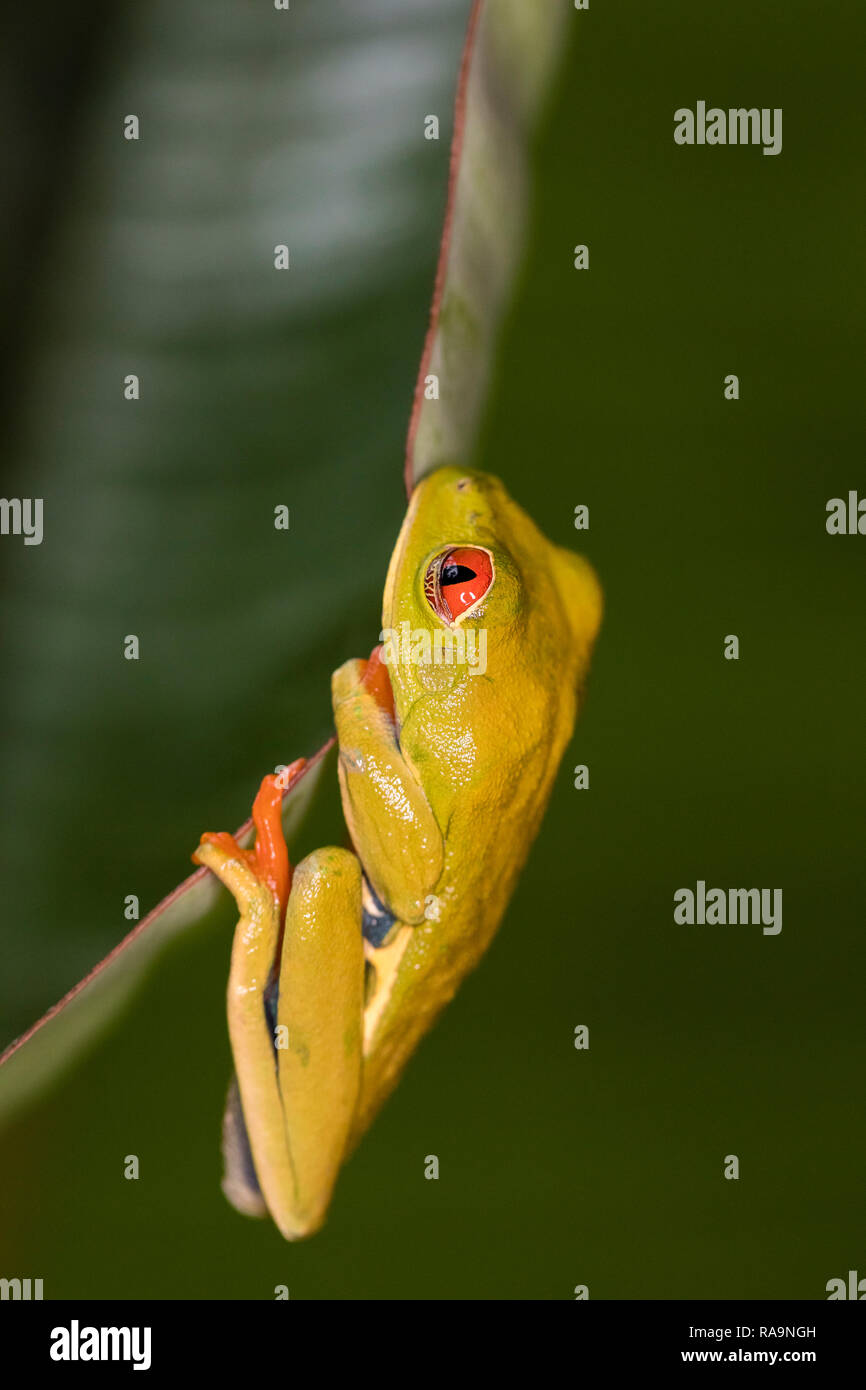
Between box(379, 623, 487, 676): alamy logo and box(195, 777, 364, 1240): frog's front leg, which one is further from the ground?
box(379, 623, 487, 676): alamy logo

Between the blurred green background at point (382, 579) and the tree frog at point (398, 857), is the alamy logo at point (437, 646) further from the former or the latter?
the blurred green background at point (382, 579)

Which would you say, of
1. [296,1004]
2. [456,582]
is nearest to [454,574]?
[456,582]

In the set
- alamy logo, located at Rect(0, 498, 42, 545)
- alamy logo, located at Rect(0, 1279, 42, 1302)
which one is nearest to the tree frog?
alamy logo, located at Rect(0, 1279, 42, 1302)

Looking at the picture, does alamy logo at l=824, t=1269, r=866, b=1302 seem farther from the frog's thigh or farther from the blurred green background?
the frog's thigh

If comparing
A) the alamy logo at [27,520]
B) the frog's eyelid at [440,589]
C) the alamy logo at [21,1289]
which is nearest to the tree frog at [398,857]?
the frog's eyelid at [440,589]
